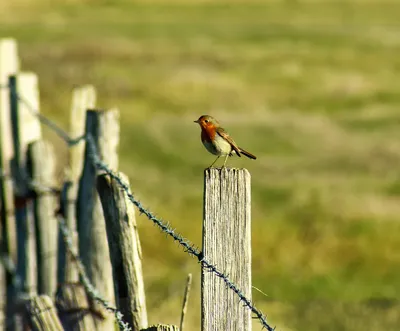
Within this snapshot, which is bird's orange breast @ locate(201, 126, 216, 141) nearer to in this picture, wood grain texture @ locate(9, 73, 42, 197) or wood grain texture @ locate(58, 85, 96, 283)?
wood grain texture @ locate(58, 85, 96, 283)

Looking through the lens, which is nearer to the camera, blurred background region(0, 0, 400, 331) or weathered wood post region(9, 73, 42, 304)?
weathered wood post region(9, 73, 42, 304)

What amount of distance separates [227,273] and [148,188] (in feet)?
45.9

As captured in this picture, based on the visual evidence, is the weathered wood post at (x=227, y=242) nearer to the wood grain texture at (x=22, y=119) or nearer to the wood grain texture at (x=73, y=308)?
the wood grain texture at (x=73, y=308)

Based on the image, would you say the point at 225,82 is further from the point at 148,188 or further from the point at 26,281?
the point at 26,281

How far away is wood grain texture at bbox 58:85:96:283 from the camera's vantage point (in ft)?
24.8

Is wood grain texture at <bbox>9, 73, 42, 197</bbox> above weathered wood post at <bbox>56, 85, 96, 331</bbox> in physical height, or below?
above

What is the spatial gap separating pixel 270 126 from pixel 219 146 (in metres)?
20.5

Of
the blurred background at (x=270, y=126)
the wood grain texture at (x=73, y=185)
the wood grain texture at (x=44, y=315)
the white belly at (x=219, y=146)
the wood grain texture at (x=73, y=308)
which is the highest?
the blurred background at (x=270, y=126)

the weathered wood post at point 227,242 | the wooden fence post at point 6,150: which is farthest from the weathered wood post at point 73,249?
the weathered wood post at point 227,242

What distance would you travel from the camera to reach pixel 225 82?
33.9m

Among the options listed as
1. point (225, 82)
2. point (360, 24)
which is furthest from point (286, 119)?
point (360, 24)

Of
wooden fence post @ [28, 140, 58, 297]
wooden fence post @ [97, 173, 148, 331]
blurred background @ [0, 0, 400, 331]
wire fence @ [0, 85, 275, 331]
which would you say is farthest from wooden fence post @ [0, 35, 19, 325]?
wooden fence post @ [97, 173, 148, 331]

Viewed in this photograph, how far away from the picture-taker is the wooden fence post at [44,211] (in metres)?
8.12

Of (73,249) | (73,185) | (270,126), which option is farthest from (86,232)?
(270,126)
